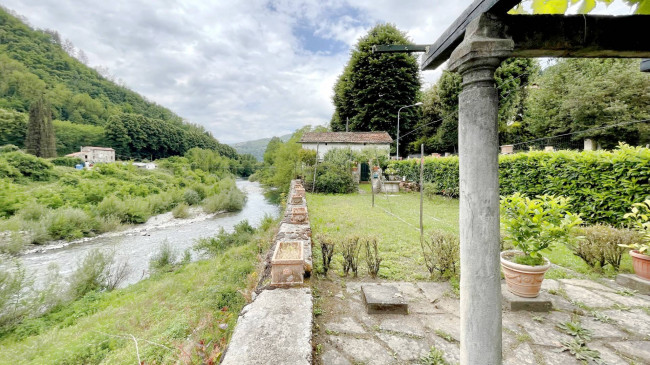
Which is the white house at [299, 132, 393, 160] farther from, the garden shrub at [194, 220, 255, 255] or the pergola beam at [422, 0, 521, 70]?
the pergola beam at [422, 0, 521, 70]

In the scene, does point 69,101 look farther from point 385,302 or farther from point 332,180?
point 385,302

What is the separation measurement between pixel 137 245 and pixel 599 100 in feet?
87.7

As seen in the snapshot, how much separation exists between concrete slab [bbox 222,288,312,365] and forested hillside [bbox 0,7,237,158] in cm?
4812

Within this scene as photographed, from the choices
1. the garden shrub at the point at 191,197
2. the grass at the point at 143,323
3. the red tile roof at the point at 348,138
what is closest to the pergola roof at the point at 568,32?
the grass at the point at 143,323

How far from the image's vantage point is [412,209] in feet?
33.7

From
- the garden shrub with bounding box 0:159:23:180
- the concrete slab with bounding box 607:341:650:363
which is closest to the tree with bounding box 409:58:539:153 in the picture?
the concrete slab with bounding box 607:341:650:363

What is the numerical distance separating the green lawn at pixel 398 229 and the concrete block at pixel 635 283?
337mm

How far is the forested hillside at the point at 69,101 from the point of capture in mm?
39969

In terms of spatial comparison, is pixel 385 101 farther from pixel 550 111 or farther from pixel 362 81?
pixel 550 111

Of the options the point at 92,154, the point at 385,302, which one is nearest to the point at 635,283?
the point at 385,302

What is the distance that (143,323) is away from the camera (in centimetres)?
528

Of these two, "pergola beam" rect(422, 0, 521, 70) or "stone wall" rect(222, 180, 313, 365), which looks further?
"stone wall" rect(222, 180, 313, 365)

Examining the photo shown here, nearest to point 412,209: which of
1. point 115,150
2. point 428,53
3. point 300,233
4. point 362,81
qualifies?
point 300,233

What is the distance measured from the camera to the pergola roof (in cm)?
160
